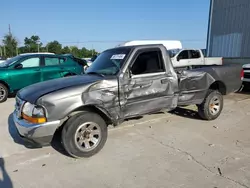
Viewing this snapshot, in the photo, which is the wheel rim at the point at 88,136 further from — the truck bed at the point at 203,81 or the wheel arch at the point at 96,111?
the truck bed at the point at 203,81

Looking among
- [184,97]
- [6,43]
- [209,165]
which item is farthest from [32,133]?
[6,43]

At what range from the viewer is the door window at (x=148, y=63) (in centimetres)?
390

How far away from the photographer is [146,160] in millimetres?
3354

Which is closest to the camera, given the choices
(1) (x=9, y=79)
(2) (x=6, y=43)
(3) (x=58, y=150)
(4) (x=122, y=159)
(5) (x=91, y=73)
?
(4) (x=122, y=159)

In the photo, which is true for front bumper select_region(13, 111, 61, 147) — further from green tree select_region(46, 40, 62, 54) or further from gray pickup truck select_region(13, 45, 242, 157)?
green tree select_region(46, 40, 62, 54)

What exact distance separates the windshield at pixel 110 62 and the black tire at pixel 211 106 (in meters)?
2.38

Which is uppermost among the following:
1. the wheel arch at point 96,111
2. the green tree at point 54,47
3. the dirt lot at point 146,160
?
the green tree at point 54,47

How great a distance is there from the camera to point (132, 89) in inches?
149

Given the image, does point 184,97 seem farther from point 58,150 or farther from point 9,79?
point 9,79

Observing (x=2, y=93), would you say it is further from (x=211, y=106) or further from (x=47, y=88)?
(x=211, y=106)

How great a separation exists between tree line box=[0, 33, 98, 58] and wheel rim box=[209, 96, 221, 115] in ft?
187

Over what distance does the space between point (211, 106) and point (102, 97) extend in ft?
9.95

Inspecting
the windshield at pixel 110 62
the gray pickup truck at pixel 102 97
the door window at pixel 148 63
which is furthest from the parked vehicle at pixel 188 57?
the windshield at pixel 110 62

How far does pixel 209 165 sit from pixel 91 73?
2646 millimetres
